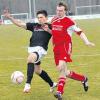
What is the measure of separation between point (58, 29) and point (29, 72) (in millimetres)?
1052

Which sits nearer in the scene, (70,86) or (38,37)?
(38,37)

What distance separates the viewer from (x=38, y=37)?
845 centimetres

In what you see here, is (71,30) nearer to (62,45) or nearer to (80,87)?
(62,45)

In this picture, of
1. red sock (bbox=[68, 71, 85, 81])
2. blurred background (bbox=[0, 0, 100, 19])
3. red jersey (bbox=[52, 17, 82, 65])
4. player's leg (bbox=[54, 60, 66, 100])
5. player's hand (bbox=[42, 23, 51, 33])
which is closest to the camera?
player's leg (bbox=[54, 60, 66, 100])

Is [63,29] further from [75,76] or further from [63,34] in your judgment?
[75,76]

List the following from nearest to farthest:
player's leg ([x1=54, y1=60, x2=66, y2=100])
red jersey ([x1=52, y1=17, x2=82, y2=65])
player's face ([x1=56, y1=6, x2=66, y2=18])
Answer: player's leg ([x1=54, y1=60, x2=66, y2=100]), player's face ([x1=56, y1=6, x2=66, y2=18]), red jersey ([x1=52, y1=17, x2=82, y2=65])

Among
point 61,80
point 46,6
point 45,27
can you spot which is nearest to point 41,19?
point 45,27

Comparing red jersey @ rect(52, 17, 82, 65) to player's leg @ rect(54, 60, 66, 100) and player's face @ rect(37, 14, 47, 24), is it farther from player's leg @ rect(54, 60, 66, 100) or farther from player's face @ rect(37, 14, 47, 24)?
player's face @ rect(37, 14, 47, 24)

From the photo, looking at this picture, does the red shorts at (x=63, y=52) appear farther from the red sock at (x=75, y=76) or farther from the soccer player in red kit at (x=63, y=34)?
the red sock at (x=75, y=76)

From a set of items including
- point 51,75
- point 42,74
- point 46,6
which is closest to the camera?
point 42,74

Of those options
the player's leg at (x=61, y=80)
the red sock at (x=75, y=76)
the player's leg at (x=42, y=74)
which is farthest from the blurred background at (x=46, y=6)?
the player's leg at (x=61, y=80)

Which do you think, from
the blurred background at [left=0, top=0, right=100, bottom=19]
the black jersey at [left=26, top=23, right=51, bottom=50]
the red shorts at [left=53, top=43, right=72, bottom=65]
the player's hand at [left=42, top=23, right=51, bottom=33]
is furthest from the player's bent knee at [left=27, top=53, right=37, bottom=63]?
the blurred background at [left=0, top=0, right=100, bottom=19]

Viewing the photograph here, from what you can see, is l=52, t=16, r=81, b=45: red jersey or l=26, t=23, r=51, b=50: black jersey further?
l=26, t=23, r=51, b=50: black jersey

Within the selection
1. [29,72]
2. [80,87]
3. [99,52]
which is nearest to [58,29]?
[29,72]
